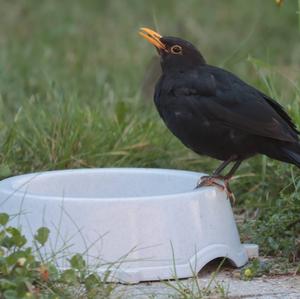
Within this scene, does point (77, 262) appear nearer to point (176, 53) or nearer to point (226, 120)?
point (226, 120)

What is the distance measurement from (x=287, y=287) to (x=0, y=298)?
139 cm

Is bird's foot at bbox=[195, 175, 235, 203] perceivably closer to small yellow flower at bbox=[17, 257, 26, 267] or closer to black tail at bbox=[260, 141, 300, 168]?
black tail at bbox=[260, 141, 300, 168]

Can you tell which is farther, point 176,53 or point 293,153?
point 176,53

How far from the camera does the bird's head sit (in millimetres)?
5840

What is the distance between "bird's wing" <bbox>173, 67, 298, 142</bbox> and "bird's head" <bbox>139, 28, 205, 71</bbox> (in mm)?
361

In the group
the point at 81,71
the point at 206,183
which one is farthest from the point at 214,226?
the point at 81,71

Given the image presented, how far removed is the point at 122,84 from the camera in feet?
26.6

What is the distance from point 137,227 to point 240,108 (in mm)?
978

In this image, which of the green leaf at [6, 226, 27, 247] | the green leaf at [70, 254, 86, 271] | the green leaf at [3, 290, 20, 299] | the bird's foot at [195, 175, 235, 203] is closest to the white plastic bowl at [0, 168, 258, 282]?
the bird's foot at [195, 175, 235, 203]

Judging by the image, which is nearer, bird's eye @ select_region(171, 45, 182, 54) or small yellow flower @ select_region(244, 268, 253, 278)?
small yellow flower @ select_region(244, 268, 253, 278)

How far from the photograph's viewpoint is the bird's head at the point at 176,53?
5.84m

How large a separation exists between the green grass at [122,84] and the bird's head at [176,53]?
0.34 m

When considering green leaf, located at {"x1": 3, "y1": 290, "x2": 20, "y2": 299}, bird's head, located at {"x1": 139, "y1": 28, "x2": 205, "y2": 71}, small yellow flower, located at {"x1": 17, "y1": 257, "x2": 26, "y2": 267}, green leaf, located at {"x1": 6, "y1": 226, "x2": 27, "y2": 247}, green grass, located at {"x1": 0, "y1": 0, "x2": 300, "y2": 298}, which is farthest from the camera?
green grass, located at {"x1": 0, "y1": 0, "x2": 300, "y2": 298}

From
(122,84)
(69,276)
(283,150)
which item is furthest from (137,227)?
(122,84)
